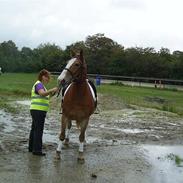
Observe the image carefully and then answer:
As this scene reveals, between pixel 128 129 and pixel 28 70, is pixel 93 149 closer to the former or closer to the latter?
pixel 128 129

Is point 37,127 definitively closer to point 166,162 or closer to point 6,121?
point 166,162

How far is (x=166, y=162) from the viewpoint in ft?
34.5

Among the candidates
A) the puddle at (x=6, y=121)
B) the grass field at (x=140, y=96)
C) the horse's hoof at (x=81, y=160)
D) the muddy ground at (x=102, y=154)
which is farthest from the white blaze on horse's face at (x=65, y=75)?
the grass field at (x=140, y=96)

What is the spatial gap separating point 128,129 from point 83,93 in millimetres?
6375

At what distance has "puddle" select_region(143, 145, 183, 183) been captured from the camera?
8.98 meters

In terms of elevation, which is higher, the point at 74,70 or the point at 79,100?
the point at 74,70

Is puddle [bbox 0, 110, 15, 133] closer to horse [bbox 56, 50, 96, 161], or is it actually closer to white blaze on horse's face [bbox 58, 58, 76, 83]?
horse [bbox 56, 50, 96, 161]

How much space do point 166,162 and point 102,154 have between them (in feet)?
4.88

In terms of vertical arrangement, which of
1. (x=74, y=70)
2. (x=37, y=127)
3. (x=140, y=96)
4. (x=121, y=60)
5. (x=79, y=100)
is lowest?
(x=140, y=96)

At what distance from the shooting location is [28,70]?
83.1 meters

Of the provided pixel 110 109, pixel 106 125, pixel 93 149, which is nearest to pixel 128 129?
pixel 106 125

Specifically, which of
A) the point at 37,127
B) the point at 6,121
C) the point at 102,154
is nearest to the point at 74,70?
the point at 37,127

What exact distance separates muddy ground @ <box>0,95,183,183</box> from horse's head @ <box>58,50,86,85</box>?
171cm

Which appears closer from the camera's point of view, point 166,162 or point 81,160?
point 81,160
